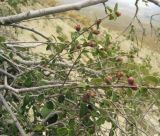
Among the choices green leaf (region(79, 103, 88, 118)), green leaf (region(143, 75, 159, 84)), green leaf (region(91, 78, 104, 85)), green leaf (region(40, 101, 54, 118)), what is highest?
green leaf (region(143, 75, 159, 84))

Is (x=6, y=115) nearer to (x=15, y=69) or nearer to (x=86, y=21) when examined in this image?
(x=15, y=69)

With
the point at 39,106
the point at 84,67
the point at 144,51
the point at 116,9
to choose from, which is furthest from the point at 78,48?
the point at 144,51

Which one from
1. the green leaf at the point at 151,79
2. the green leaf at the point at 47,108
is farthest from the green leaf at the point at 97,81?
the green leaf at the point at 47,108

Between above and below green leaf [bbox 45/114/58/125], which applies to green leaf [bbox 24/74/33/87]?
above

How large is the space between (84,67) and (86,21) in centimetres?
2293

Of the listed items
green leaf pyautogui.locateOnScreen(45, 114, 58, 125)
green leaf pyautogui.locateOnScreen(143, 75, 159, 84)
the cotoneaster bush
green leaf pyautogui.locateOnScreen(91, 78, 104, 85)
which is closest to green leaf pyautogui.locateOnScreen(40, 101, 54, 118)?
the cotoneaster bush

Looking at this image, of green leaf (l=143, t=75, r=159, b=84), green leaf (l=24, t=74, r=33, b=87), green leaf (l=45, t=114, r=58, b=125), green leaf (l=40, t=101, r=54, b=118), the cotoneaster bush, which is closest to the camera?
green leaf (l=143, t=75, r=159, b=84)

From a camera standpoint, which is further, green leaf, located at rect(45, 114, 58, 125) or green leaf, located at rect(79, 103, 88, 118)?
green leaf, located at rect(45, 114, 58, 125)

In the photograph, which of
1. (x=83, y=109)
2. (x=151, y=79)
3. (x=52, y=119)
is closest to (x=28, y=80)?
(x=52, y=119)

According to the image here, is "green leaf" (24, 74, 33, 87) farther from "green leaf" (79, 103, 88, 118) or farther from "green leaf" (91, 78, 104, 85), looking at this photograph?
"green leaf" (91, 78, 104, 85)

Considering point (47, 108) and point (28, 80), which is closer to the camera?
point (47, 108)

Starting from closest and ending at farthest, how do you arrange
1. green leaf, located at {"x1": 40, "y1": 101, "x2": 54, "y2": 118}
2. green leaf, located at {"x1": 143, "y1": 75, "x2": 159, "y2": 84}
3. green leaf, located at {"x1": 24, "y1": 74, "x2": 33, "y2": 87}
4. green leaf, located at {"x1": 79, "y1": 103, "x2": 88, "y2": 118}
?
green leaf, located at {"x1": 143, "y1": 75, "x2": 159, "y2": 84}, green leaf, located at {"x1": 79, "y1": 103, "x2": 88, "y2": 118}, green leaf, located at {"x1": 40, "y1": 101, "x2": 54, "y2": 118}, green leaf, located at {"x1": 24, "y1": 74, "x2": 33, "y2": 87}

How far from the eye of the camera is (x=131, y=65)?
3.08m

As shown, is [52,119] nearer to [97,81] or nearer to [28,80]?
[28,80]
